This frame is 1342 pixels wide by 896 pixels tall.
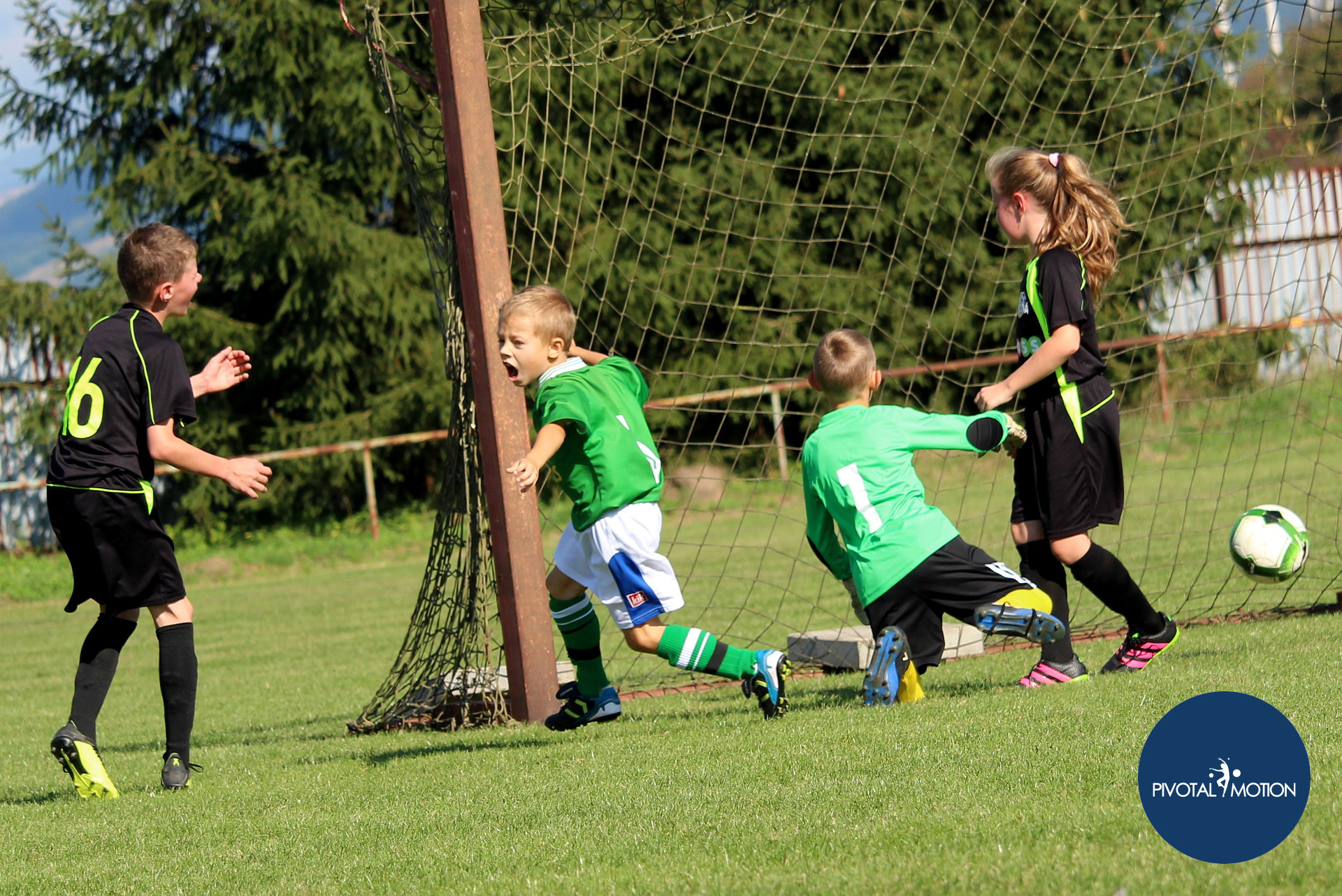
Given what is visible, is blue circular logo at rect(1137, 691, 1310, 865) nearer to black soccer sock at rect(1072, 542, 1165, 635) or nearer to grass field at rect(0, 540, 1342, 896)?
grass field at rect(0, 540, 1342, 896)

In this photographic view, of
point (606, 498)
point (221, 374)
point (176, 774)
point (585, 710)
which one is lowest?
point (176, 774)

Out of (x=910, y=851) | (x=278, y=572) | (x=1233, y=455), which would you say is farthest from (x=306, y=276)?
(x=910, y=851)

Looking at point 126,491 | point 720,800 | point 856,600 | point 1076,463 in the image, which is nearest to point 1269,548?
point 1076,463

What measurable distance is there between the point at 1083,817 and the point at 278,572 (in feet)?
40.0

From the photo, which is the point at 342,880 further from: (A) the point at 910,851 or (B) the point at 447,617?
(B) the point at 447,617

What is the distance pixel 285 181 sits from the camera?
1520 centimetres

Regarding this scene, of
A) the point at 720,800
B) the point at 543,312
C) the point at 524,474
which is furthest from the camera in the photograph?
the point at 543,312

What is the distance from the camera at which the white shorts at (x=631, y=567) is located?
4.10m

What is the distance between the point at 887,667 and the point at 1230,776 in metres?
1.95

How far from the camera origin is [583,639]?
14.6ft

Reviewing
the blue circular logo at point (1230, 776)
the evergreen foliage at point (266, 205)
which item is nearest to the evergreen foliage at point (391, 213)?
the evergreen foliage at point (266, 205)

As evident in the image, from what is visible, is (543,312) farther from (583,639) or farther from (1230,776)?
(1230,776)

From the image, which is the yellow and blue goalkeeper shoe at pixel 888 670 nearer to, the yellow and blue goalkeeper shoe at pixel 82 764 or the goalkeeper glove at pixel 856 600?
the goalkeeper glove at pixel 856 600

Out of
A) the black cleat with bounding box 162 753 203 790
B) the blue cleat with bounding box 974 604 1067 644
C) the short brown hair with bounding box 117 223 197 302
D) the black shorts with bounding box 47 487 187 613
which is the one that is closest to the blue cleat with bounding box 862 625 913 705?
the blue cleat with bounding box 974 604 1067 644
